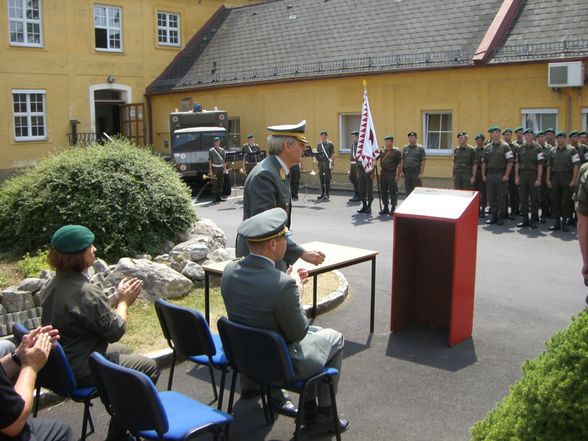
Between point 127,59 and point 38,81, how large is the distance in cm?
429

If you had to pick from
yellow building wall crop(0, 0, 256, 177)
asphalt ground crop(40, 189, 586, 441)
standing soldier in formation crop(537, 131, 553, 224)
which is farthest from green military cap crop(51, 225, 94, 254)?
yellow building wall crop(0, 0, 256, 177)

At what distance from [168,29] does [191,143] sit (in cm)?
1231

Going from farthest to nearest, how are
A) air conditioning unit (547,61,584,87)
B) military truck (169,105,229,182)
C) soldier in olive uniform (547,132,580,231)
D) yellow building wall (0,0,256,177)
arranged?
yellow building wall (0,0,256,177) < military truck (169,105,229,182) < air conditioning unit (547,61,584,87) < soldier in olive uniform (547,132,580,231)

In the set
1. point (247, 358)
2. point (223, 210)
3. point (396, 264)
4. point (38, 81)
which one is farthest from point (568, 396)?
point (38, 81)

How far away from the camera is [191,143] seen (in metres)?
23.1

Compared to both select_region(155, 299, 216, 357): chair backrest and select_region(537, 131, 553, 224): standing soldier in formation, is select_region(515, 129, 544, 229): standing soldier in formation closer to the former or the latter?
select_region(537, 131, 553, 224): standing soldier in formation

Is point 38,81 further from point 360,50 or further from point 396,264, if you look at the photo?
point 396,264

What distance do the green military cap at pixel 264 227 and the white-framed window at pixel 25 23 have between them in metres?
26.8

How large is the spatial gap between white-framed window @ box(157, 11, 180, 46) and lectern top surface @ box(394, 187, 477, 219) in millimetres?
27746

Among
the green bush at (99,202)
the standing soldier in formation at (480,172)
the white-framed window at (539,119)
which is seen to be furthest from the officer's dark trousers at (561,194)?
the green bush at (99,202)

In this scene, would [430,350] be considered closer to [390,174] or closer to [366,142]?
[390,174]

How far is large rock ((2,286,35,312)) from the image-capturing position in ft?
23.9

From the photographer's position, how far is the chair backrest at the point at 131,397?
384 cm

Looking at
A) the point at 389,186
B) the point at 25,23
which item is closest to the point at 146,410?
the point at 389,186
